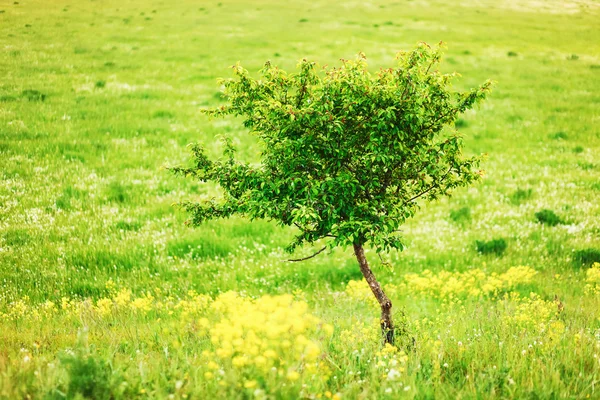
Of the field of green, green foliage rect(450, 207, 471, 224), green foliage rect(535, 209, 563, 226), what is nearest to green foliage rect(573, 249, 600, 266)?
the field of green

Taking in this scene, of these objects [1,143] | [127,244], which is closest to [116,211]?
[127,244]

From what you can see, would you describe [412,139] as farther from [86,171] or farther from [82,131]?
[82,131]

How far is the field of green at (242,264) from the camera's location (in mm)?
3973

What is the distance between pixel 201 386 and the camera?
148 inches

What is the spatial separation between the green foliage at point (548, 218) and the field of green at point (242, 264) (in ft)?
0.22

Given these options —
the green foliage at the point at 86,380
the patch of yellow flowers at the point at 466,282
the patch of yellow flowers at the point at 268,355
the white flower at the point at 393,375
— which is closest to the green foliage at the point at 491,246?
the patch of yellow flowers at the point at 466,282

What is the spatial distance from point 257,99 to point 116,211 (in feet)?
23.2

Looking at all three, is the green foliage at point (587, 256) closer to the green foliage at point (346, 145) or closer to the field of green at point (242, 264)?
the field of green at point (242, 264)

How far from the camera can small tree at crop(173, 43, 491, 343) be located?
5.08 metres

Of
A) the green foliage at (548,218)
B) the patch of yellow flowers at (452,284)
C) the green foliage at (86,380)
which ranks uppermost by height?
the green foliage at (86,380)

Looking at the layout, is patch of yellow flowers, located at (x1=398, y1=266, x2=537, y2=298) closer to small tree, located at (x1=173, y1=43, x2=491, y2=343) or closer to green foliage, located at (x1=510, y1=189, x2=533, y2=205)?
small tree, located at (x1=173, y1=43, x2=491, y2=343)

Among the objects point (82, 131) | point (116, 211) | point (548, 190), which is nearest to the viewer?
point (116, 211)

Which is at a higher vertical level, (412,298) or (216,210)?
(216,210)

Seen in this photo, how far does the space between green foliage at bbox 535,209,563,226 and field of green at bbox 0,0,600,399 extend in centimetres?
7
